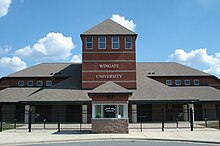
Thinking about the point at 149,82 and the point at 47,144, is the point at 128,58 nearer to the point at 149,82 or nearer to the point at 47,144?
the point at 149,82

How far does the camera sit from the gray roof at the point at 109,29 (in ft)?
123

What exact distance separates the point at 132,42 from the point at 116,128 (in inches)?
697

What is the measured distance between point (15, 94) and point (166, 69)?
78.4 feet

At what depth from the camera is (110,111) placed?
22.8m

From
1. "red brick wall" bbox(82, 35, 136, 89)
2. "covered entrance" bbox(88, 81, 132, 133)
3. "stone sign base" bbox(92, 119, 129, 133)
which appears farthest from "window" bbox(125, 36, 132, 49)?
"stone sign base" bbox(92, 119, 129, 133)

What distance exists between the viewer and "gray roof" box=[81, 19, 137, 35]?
37531mm

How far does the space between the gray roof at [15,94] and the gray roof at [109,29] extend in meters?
11.7

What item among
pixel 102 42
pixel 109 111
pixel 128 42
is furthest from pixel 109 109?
pixel 128 42

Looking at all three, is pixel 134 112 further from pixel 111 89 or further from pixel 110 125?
pixel 110 125

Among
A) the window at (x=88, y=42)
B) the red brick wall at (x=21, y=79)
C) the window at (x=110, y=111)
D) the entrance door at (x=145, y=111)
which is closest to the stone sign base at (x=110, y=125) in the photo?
the window at (x=110, y=111)

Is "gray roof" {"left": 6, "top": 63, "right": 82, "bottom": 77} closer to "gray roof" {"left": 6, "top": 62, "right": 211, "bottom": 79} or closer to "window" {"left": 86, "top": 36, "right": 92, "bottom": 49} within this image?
"gray roof" {"left": 6, "top": 62, "right": 211, "bottom": 79}

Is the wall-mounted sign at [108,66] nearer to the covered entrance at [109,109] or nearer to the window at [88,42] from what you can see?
the window at [88,42]

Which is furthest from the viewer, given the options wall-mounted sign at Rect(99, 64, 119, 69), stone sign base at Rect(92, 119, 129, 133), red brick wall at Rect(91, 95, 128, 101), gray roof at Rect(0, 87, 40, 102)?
gray roof at Rect(0, 87, 40, 102)

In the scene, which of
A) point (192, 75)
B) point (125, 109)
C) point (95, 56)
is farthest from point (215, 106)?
point (125, 109)
